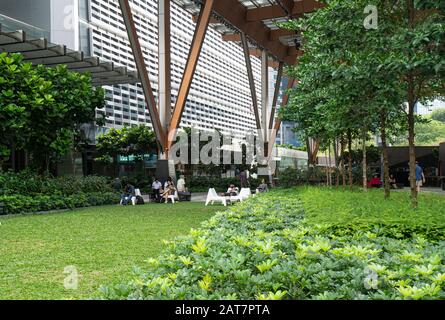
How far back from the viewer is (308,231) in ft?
16.9

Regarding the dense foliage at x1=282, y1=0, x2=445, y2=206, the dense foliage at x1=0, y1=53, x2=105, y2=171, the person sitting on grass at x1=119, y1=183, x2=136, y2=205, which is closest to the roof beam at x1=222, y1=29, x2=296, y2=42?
the dense foliage at x1=0, y1=53, x2=105, y2=171

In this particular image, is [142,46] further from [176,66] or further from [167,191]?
[167,191]

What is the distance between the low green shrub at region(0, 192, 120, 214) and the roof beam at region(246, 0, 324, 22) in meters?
15.7

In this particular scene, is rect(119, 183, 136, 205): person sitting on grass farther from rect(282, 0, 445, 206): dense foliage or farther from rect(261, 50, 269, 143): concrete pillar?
rect(261, 50, 269, 143): concrete pillar

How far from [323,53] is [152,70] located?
30457 mm

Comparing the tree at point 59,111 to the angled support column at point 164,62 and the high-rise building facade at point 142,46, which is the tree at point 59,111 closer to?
the high-rise building facade at point 142,46

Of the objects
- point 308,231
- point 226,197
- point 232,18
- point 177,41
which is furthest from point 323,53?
point 177,41

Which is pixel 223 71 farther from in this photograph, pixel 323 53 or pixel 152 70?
pixel 323 53

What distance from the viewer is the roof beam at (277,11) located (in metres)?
30.8

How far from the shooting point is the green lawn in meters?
5.48

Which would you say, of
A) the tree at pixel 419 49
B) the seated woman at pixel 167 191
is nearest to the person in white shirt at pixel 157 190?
the seated woman at pixel 167 191

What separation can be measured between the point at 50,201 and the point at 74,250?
32.8 ft

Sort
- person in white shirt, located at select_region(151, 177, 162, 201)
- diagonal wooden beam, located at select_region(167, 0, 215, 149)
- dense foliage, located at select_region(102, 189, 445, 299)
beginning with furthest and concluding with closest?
diagonal wooden beam, located at select_region(167, 0, 215, 149) < person in white shirt, located at select_region(151, 177, 162, 201) < dense foliage, located at select_region(102, 189, 445, 299)

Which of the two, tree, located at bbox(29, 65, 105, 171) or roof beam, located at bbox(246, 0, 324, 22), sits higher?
roof beam, located at bbox(246, 0, 324, 22)
